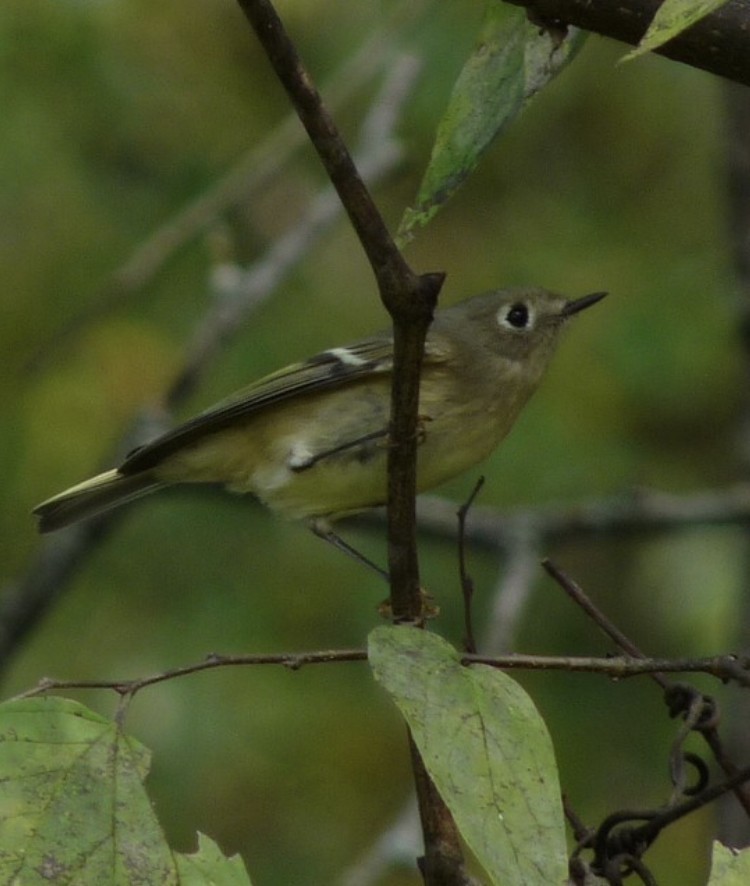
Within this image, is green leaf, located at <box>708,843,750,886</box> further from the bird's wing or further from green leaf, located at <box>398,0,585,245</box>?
the bird's wing

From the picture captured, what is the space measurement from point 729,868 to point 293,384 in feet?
7.34

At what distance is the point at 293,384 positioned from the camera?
366 centimetres

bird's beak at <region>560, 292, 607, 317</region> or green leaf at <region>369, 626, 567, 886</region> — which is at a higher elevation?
green leaf at <region>369, 626, 567, 886</region>

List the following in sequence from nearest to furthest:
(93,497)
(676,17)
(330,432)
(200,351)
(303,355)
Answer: (676,17) → (330,432) → (93,497) → (200,351) → (303,355)

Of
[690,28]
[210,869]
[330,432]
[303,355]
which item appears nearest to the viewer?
[210,869]

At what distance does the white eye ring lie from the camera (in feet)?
13.0

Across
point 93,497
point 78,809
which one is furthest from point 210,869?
point 93,497

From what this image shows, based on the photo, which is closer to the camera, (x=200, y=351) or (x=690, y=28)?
(x=690, y=28)

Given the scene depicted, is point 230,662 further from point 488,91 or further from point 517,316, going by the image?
point 517,316

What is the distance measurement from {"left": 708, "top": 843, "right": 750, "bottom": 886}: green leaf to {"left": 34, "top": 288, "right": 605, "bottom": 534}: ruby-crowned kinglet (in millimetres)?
1884

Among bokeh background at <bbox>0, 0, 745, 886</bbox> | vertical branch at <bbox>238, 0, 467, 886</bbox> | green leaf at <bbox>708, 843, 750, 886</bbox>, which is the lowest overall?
bokeh background at <bbox>0, 0, 745, 886</bbox>

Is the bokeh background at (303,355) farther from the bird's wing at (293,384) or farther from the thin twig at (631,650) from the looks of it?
the thin twig at (631,650)

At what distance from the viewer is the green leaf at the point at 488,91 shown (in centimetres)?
174

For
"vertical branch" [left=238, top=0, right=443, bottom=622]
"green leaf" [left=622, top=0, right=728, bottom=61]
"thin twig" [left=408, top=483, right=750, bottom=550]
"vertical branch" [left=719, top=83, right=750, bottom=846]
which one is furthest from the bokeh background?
"green leaf" [left=622, top=0, right=728, bottom=61]
